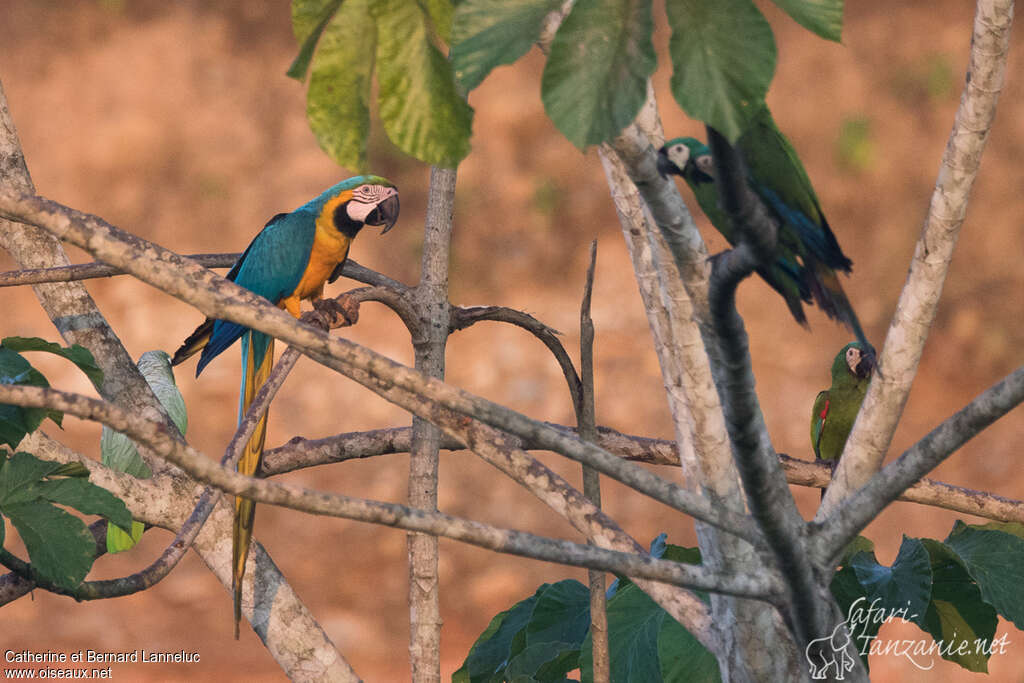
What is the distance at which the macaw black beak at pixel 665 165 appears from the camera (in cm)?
72

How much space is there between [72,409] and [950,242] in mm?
844

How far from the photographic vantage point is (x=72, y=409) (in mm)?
688

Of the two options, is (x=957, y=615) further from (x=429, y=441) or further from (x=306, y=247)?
(x=306, y=247)

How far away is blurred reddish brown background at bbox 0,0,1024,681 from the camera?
5363mm

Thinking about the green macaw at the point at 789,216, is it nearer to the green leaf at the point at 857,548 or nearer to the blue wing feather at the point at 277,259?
the green leaf at the point at 857,548

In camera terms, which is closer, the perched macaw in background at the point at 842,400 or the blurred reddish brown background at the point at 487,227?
the perched macaw in background at the point at 842,400

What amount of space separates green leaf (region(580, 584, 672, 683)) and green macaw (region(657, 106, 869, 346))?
0.64 metres

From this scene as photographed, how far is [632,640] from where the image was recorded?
1.34m

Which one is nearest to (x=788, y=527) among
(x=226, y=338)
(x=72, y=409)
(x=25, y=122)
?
(x=72, y=409)

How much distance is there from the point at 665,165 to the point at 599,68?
0.26 m

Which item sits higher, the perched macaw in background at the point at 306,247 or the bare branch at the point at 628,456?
the perched macaw in background at the point at 306,247

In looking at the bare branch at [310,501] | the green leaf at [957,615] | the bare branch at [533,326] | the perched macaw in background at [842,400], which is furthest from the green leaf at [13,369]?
the perched macaw in background at [842,400]

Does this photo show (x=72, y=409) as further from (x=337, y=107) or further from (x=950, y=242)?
(x=950, y=242)

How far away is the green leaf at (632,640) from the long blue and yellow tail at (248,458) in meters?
0.47
